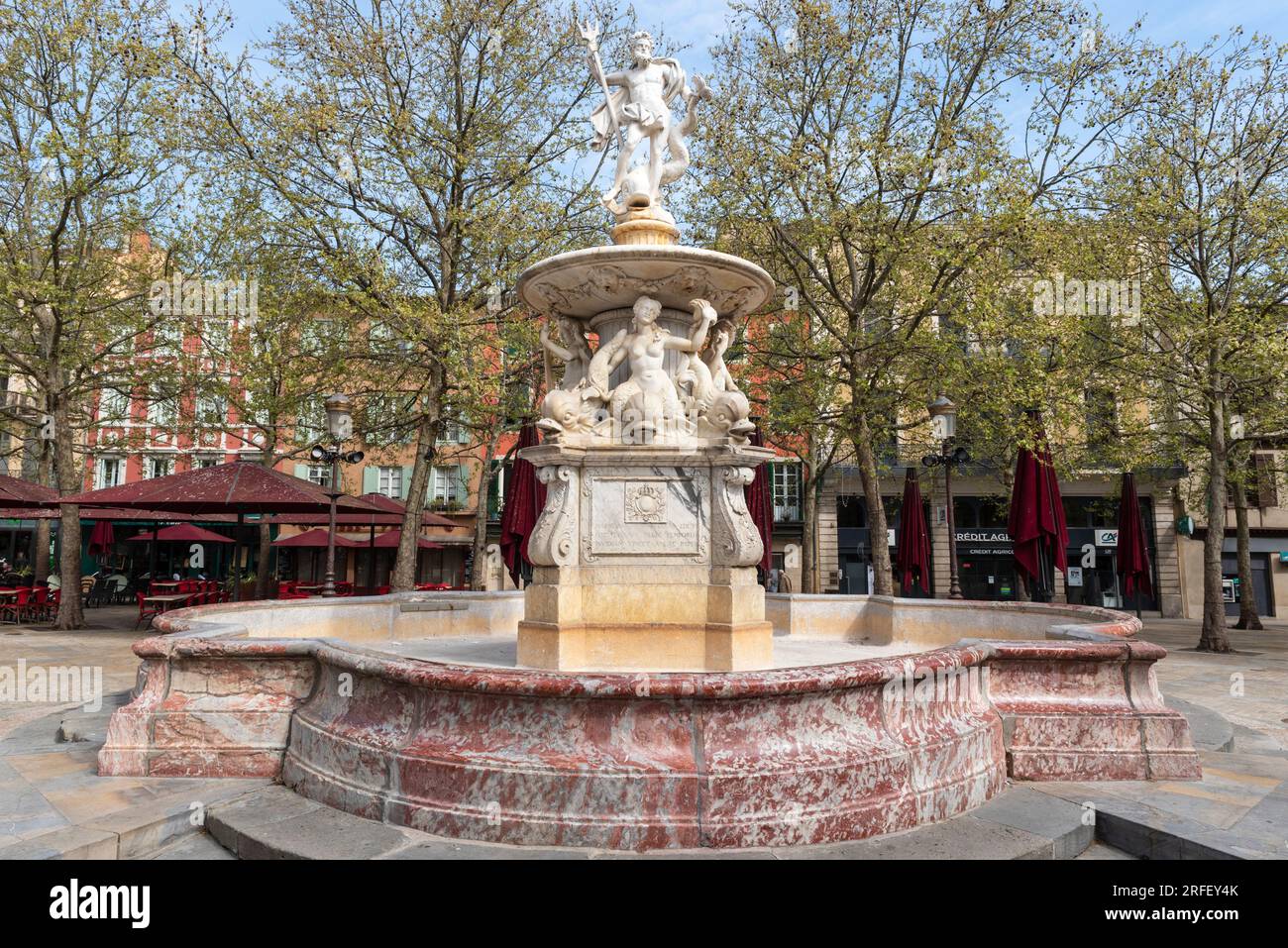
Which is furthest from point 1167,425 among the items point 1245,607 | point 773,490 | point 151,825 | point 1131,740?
point 151,825

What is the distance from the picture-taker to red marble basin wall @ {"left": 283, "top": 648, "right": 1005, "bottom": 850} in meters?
3.86

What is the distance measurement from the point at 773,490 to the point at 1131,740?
96.0 ft

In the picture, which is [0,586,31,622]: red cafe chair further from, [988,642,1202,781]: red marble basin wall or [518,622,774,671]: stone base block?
[988,642,1202,781]: red marble basin wall

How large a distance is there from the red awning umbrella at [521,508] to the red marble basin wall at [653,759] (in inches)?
255

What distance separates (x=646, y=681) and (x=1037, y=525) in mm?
8847

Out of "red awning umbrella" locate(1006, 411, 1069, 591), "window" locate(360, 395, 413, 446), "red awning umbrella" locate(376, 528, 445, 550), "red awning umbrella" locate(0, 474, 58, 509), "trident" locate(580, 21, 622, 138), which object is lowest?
"red awning umbrella" locate(376, 528, 445, 550)

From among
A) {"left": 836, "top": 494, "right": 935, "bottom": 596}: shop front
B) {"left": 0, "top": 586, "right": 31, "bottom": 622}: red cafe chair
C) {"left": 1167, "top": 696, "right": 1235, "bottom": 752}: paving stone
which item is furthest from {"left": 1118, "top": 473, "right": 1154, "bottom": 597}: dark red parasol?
{"left": 0, "top": 586, "right": 31, "bottom": 622}: red cafe chair

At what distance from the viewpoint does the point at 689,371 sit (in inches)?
255

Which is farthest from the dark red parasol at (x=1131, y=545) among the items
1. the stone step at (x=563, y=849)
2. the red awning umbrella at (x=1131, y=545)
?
the stone step at (x=563, y=849)

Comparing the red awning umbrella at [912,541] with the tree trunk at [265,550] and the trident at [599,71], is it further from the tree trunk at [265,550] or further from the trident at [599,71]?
the tree trunk at [265,550]

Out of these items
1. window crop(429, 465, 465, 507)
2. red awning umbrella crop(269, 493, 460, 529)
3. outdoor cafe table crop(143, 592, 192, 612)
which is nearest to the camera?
outdoor cafe table crop(143, 592, 192, 612)

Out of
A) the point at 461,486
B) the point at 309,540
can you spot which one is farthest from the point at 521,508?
the point at 461,486

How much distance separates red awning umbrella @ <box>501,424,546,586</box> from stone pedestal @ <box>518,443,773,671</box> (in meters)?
4.82

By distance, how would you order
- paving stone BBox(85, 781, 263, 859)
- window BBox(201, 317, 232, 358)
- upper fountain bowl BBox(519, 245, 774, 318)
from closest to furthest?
paving stone BBox(85, 781, 263, 859), upper fountain bowl BBox(519, 245, 774, 318), window BBox(201, 317, 232, 358)
